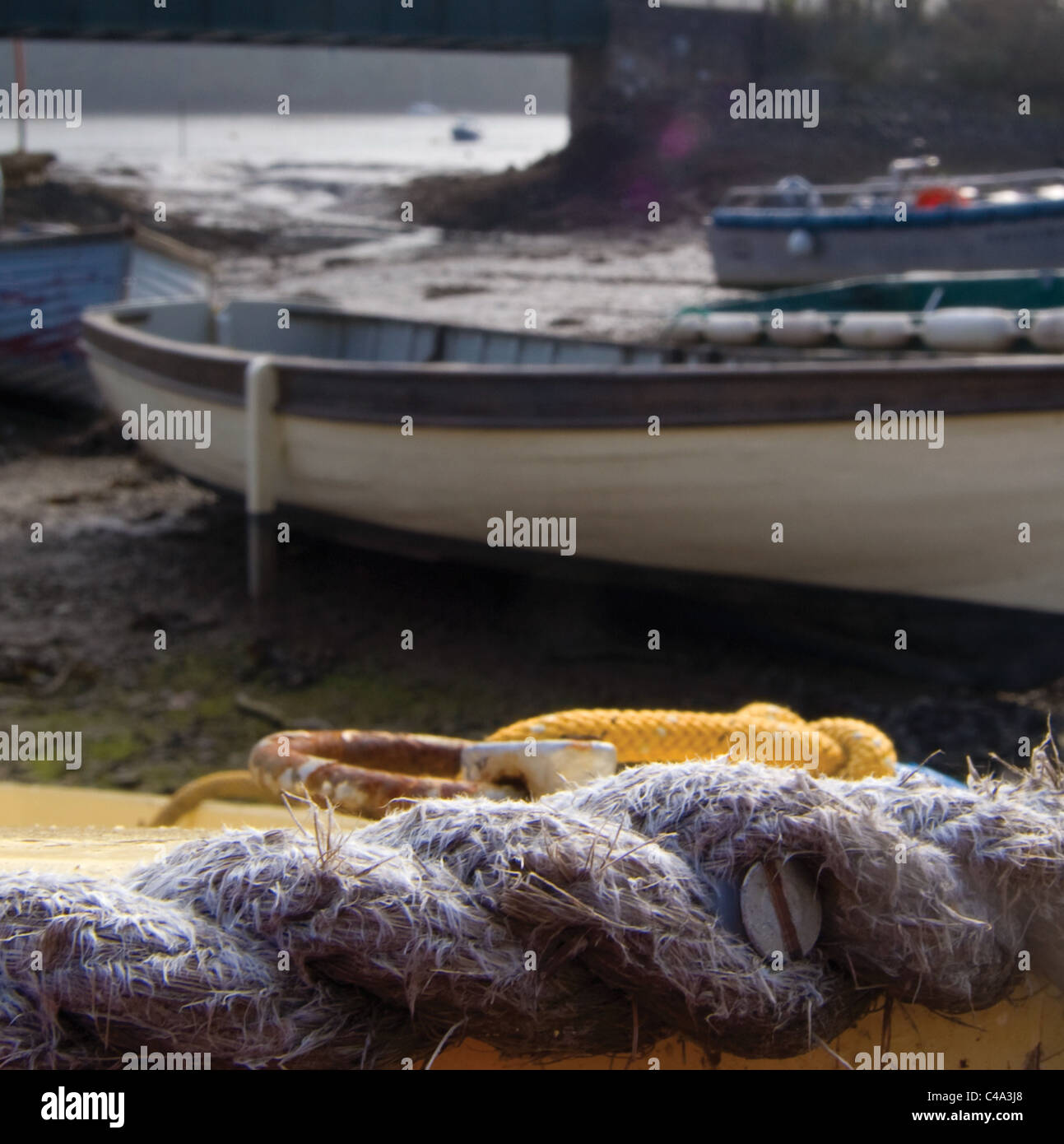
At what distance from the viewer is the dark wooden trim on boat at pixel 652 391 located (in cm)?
511

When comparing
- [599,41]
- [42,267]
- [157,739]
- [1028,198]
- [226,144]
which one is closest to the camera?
[157,739]

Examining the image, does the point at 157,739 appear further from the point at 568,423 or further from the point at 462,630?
the point at 568,423

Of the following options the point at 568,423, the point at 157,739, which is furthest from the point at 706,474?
the point at 157,739

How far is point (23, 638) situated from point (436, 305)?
11.6 meters

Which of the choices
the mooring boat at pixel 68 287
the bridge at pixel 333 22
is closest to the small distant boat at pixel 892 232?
the mooring boat at pixel 68 287

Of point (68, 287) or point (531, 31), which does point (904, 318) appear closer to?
point (68, 287)

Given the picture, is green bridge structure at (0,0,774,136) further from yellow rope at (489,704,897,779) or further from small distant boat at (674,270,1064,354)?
yellow rope at (489,704,897,779)

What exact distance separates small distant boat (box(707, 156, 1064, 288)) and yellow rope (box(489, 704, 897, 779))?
1302 centimetres

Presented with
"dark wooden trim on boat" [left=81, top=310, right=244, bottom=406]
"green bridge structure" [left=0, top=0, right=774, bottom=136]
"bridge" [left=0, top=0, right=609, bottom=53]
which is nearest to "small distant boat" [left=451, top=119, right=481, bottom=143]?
"green bridge structure" [left=0, top=0, right=774, bottom=136]

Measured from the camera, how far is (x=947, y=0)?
111 ft

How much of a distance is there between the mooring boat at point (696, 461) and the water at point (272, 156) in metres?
21.2

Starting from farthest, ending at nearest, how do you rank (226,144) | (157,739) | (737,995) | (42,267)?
(226,144) < (42,267) < (157,739) < (737,995)

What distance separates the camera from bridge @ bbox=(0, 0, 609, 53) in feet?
77.0
